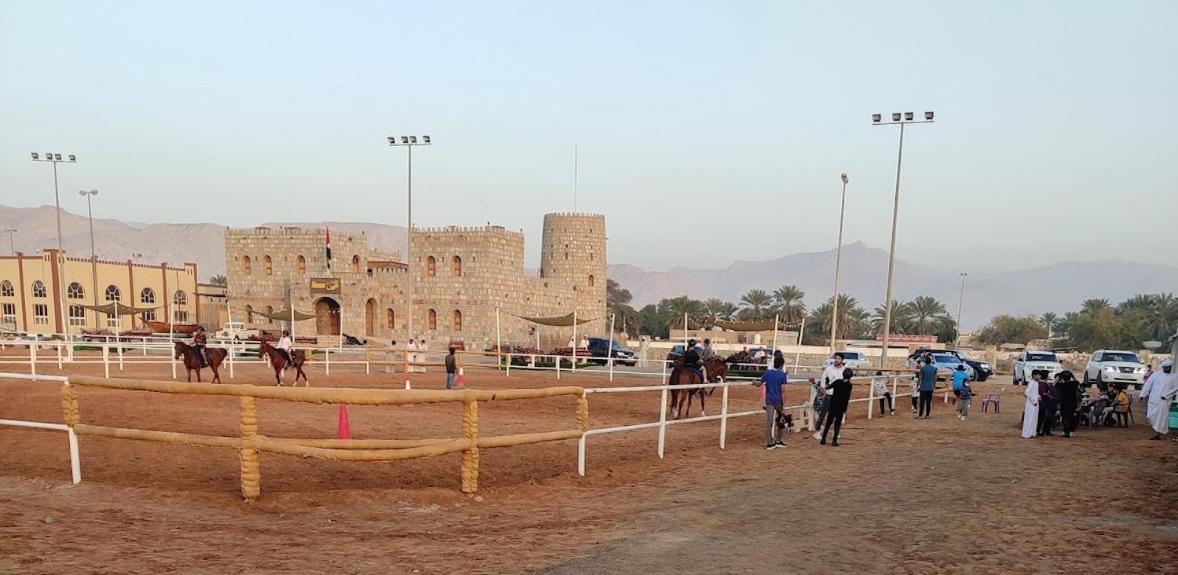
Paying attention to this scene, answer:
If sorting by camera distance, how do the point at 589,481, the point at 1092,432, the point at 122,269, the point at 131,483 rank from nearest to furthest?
1. the point at 131,483
2. the point at 589,481
3. the point at 1092,432
4. the point at 122,269

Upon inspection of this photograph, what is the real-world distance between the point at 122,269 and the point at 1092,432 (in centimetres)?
7275

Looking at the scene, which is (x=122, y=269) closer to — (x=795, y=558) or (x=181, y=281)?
(x=181, y=281)

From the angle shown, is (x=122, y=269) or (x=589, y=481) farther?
(x=122, y=269)

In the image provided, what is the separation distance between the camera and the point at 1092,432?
13375 mm

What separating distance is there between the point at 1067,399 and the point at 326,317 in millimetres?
60234

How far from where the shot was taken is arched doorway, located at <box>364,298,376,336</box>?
2400 inches

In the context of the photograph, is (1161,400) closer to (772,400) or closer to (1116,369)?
(772,400)

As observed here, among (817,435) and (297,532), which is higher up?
(297,532)

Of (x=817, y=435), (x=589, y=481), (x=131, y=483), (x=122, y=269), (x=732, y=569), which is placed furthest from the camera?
(x=122, y=269)

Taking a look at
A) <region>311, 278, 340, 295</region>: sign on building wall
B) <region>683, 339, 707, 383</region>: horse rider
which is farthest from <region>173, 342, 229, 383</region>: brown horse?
<region>311, 278, 340, 295</region>: sign on building wall

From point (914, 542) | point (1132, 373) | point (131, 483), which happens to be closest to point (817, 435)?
point (914, 542)

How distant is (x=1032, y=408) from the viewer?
12.3 meters

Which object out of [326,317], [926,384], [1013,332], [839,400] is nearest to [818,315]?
[1013,332]

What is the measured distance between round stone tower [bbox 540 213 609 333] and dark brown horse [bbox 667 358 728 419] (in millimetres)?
50562
